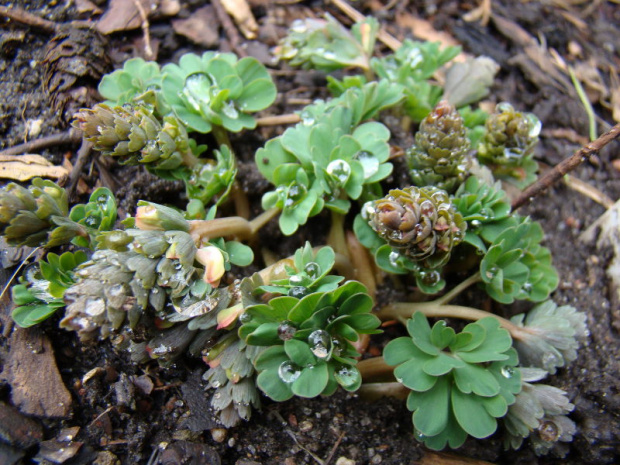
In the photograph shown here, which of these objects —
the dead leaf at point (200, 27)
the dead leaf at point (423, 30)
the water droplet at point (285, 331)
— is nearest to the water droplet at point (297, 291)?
the water droplet at point (285, 331)

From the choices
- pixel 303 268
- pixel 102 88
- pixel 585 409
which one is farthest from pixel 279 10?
pixel 585 409

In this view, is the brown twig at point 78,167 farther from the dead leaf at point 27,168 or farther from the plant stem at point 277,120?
the plant stem at point 277,120

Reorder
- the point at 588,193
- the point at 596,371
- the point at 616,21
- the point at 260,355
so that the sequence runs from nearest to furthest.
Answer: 1. the point at 260,355
2. the point at 596,371
3. the point at 588,193
4. the point at 616,21

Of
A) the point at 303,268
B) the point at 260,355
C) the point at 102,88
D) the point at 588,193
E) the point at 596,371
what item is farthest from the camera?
the point at 588,193

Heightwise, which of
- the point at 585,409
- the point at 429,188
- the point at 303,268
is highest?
the point at 429,188

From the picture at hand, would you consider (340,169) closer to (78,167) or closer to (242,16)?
(78,167)

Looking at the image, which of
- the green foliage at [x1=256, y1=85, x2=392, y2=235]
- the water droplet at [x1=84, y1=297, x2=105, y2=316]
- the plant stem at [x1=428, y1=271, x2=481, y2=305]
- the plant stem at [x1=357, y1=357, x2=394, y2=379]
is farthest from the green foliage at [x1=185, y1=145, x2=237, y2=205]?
the plant stem at [x1=428, y1=271, x2=481, y2=305]

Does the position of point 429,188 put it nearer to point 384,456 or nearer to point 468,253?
point 468,253
